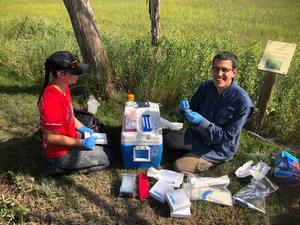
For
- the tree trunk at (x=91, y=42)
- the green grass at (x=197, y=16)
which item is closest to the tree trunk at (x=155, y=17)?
the green grass at (x=197, y=16)

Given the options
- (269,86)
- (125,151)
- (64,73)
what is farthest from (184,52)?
(64,73)

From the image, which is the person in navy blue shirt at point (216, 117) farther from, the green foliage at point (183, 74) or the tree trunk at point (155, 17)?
the tree trunk at point (155, 17)

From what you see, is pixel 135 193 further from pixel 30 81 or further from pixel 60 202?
pixel 30 81

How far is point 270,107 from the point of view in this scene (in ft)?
14.5

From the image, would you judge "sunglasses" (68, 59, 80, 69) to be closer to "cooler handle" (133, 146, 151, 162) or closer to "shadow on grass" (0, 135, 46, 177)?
"cooler handle" (133, 146, 151, 162)

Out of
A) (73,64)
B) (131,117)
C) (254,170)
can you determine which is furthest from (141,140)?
(254,170)

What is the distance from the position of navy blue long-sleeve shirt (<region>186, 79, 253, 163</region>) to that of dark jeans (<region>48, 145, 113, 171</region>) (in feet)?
3.11

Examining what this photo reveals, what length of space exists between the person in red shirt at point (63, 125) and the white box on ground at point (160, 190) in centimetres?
59

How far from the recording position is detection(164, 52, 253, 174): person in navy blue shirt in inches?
131

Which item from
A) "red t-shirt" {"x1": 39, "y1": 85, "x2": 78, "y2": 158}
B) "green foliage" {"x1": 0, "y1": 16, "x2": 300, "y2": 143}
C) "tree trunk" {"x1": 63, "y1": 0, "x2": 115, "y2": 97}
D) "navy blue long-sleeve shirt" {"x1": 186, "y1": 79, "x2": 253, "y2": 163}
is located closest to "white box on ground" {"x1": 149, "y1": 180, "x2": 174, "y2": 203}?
"navy blue long-sleeve shirt" {"x1": 186, "y1": 79, "x2": 253, "y2": 163}

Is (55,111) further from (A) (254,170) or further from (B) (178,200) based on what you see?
(A) (254,170)

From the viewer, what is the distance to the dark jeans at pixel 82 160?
3.50 metres

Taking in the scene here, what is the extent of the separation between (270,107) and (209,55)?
1.02 m

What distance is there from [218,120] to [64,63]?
159 centimetres
